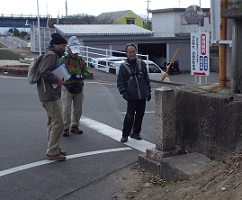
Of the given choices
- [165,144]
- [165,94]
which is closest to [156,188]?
[165,144]

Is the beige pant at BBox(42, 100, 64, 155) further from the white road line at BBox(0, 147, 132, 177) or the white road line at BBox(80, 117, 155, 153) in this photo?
the white road line at BBox(80, 117, 155, 153)

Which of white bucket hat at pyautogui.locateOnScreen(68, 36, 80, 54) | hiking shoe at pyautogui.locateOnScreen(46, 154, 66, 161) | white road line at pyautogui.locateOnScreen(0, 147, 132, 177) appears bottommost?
white road line at pyautogui.locateOnScreen(0, 147, 132, 177)

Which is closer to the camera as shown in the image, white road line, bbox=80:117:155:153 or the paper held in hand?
the paper held in hand

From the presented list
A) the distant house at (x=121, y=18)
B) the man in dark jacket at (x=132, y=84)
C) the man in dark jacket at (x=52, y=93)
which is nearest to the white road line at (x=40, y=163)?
the man in dark jacket at (x=52, y=93)

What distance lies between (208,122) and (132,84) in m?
2.28

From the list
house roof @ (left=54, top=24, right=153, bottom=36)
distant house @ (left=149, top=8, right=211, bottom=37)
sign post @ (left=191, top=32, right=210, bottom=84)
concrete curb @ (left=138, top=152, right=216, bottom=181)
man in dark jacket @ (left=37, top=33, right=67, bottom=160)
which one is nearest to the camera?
concrete curb @ (left=138, top=152, right=216, bottom=181)

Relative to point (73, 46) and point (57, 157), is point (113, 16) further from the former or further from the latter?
point (57, 157)

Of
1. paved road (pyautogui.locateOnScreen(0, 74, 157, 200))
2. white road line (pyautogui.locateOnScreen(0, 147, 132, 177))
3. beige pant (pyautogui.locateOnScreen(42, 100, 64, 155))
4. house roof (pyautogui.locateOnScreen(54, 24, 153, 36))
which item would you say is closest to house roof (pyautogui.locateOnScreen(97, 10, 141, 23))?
house roof (pyautogui.locateOnScreen(54, 24, 153, 36))

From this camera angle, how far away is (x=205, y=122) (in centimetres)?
605

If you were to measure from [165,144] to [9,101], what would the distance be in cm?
774

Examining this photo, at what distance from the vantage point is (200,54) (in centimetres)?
1645

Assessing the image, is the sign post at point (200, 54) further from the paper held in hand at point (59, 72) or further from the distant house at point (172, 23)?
the distant house at point (172, 23)

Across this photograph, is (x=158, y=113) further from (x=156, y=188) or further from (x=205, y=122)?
(x=156, y=188)

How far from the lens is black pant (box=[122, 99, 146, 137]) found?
320 inches
